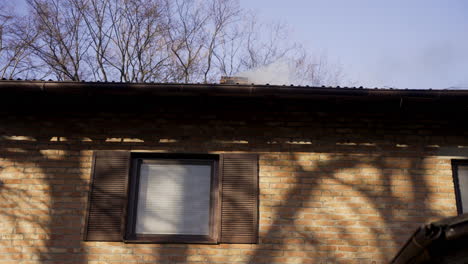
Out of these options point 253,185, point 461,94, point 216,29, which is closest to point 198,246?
point 253,185

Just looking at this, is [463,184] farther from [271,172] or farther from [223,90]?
[223,90]

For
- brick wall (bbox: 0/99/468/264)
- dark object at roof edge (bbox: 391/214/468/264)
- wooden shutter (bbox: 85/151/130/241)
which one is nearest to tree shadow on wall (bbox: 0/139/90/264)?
brick wall (bbox: 0/99/468/264)

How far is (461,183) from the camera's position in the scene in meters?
5.83

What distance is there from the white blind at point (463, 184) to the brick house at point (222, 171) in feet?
0.04

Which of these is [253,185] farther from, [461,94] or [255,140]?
[461,94]

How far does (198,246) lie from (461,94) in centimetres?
365

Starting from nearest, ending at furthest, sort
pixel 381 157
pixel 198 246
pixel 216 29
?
pixel 198 246, pixel 381 157, pixel 216 29

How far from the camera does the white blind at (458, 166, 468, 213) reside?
573cm

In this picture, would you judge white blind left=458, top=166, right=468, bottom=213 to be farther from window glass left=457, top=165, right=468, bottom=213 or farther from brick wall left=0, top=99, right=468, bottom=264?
brick wall left=0, top=99, right=468, bottom=264

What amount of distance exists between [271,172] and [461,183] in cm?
248

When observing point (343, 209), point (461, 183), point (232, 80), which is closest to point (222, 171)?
point (343, 209)

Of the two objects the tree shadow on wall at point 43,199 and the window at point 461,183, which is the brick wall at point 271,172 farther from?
the window at point 461,183

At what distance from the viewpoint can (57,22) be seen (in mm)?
15492

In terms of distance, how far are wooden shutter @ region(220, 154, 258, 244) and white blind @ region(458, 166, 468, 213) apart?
8.72 feet
